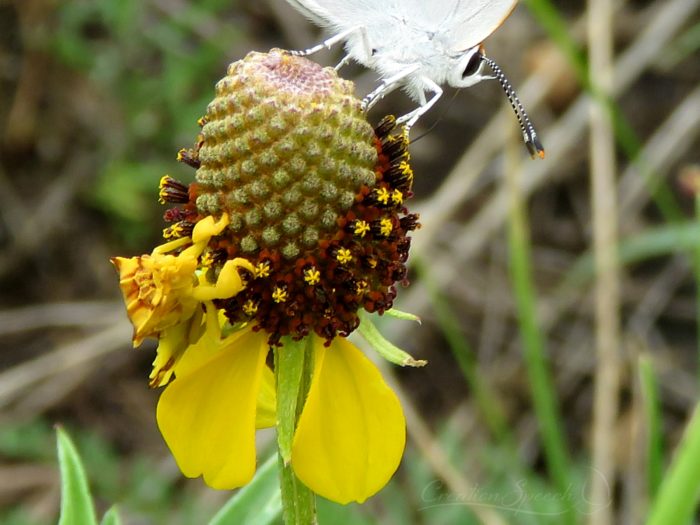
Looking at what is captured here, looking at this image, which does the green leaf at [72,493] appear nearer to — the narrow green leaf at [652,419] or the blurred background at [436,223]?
the narrow green leaf at [652,419]

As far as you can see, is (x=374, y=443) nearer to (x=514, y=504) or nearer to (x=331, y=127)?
(x=331, y=127)

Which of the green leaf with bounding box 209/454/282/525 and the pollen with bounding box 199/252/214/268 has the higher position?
the pollen with bounding box 199/252/214/268

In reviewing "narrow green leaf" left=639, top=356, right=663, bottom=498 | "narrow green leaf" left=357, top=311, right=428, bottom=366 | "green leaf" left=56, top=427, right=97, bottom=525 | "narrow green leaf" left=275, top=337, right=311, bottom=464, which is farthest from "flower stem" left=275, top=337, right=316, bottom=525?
"narrow green leaf" left=639, top=356, right=663, bottom=498

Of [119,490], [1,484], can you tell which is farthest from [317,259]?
[1,484]

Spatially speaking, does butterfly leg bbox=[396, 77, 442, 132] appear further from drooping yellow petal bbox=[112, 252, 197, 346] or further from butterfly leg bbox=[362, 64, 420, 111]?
drooping yellow petal bbox=[112, 252, 197, 346]

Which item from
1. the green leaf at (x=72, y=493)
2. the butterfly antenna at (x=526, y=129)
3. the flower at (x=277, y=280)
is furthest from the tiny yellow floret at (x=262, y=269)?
the butterfly antenna at (x=526, y=129)

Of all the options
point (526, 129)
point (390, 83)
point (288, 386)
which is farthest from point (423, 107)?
point (288, 386)
